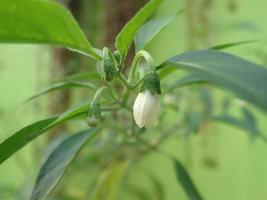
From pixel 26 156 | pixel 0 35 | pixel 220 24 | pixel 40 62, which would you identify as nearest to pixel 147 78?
pixel 0 35

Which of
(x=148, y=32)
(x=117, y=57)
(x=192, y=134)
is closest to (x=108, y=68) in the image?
(x=117, y=57)

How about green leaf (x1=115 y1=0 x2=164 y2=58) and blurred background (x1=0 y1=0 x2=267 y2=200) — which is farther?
blurred background (x1=0 y1=0 x2=267 y2=200)

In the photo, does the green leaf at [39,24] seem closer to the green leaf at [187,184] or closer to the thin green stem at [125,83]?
the thin green stem at [125,83]

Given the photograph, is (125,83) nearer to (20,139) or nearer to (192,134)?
(20,139)

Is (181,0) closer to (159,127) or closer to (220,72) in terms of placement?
(159,127)

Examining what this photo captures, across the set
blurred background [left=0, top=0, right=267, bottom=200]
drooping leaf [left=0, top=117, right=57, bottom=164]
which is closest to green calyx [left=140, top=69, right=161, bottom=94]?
drooping leaf [left=0, top=117, right=57, bottom=164]

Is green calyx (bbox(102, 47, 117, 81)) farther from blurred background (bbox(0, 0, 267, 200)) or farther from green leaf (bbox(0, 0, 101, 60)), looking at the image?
blurred background (bbox(0, 0, 267, 200))

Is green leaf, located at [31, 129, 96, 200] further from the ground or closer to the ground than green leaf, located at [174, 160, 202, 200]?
further from the ground

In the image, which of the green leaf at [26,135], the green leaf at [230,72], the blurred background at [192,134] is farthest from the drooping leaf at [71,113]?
the blurred background at [192,134]
